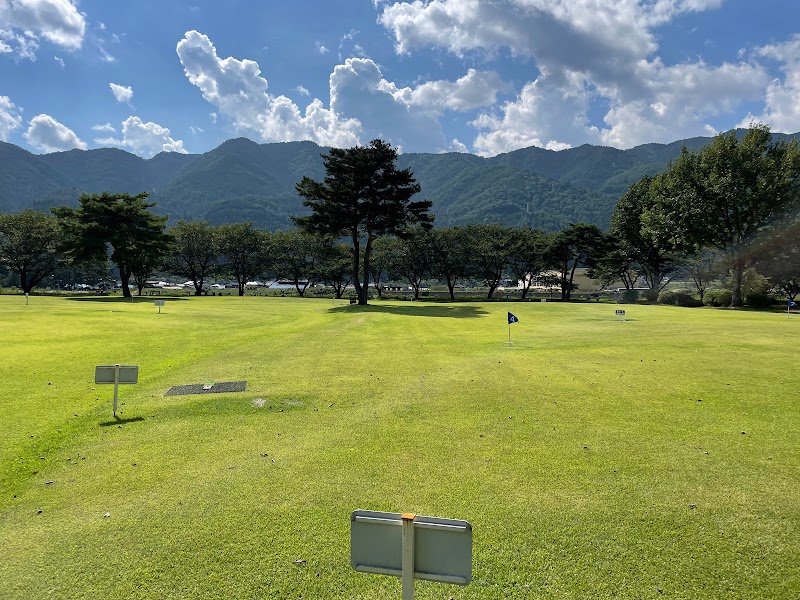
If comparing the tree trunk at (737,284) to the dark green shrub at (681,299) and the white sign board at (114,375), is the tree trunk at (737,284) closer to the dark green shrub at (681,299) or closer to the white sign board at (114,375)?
the dark green shrub at (681,299)

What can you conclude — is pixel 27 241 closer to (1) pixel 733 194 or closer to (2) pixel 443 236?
(2) pixel 443 236

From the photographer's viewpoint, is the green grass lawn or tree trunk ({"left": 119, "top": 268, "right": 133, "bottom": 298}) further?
tree trunk ({"left": 119, "top": 268, "right": 133, "bottom": 298})

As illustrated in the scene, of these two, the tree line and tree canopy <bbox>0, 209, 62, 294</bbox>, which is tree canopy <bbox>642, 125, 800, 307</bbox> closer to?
the tree line

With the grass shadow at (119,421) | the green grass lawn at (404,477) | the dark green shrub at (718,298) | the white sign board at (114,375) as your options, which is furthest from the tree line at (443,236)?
the grass shadow at (119,421)

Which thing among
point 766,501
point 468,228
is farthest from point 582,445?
point 468,228

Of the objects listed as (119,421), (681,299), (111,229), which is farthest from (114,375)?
(681,299)

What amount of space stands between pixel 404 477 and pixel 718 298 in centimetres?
5426

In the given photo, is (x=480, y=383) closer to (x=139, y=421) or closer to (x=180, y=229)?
(x=139, y=421)

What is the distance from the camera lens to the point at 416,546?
8.88 ft

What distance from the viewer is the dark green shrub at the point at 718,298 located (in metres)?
47.6

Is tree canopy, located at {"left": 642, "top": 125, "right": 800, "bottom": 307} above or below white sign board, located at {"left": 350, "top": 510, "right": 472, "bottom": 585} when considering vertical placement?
above

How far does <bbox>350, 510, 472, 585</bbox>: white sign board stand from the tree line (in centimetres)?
3957

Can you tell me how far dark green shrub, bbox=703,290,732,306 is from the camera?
4759 centimetres

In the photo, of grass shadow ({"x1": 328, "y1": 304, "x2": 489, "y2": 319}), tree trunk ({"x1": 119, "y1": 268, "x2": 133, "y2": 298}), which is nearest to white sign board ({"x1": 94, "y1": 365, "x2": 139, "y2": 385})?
grass shadow ({"x1": 328, "y1": 304, "x2": 489, "y2": 319})
